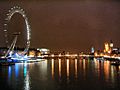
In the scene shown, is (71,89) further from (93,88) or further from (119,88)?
(119,88)

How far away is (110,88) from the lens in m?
24.9

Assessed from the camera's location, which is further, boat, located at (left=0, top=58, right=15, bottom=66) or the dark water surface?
boat, located at (left=0, top=58, right=15, bottom=66)

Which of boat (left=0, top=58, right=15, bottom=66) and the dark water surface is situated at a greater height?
boat (left=0, top=58, right=15, bottom=66)

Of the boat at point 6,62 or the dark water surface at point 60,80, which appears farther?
the boat at point 6,62

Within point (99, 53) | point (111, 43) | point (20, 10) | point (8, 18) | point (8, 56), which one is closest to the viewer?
point (8, 18)

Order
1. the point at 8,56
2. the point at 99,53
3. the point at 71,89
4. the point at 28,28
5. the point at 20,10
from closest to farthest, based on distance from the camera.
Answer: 1. the point at 71,89
2. the point at 20,10
3. the point at 28,28
4. the point at 8,56
5. the point at 99,53

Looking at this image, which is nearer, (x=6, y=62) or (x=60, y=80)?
(x=60, y=80)

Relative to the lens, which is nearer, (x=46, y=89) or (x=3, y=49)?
(x=46, y=89)

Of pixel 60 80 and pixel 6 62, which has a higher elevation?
pixel 6 62

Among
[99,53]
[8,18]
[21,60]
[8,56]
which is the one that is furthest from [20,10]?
[99,53]

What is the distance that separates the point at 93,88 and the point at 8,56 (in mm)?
54494

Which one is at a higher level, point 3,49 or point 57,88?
point 3,49

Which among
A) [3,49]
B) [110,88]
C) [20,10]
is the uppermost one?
[20,10]

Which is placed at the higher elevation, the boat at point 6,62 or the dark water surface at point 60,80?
the boat at point 6,62
